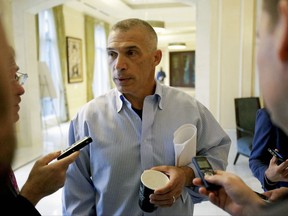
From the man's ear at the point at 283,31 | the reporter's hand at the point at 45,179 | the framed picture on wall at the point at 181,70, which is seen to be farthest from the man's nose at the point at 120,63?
the framed picture on wall at the point at 181,70

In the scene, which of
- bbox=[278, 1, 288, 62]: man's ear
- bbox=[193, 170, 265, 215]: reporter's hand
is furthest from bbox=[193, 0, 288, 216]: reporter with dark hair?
bbox=[193, 170, 265, 215]: reporter's hand

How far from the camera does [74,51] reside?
304 inches

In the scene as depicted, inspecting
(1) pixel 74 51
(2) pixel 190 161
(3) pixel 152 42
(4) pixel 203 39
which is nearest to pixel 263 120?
(2) pixel 190 161

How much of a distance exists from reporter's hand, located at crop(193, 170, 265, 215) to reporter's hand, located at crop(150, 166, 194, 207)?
0.18 m

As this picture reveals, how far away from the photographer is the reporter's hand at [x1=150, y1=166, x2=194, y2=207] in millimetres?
1066

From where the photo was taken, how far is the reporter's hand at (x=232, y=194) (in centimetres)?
78

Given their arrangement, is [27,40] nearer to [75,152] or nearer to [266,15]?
[75,152]

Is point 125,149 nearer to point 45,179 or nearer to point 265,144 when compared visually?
point 45,179

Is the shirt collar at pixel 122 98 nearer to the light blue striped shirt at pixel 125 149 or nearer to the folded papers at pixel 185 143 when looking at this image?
the light blue striped shirt at pixel 125 149

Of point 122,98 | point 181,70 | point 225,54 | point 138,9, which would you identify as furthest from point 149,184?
point 181,70

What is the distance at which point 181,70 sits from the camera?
15.3 metres

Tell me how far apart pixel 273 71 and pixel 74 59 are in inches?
301

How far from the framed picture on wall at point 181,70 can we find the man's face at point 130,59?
553 inches

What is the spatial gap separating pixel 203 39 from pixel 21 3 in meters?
2.94
